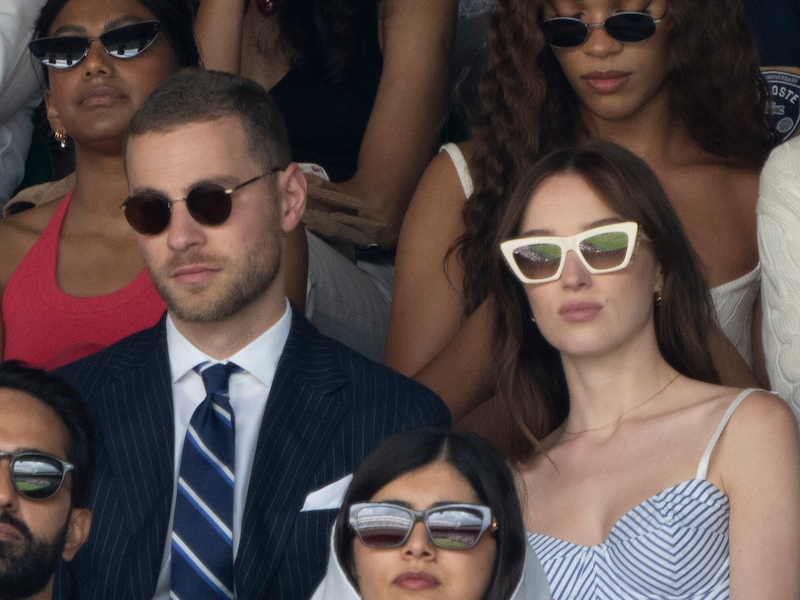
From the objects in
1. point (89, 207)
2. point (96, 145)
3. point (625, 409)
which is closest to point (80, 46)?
point (96, 145)

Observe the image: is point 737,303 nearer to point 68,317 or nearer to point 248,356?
point 248,356

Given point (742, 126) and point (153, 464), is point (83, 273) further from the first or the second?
point (742, 126)

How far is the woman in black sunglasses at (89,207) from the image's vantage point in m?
3.59

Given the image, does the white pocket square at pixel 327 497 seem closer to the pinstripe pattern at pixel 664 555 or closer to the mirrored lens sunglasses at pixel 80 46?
the pinstripe pattern at pixel 664 555

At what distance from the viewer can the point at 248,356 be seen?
305 cm

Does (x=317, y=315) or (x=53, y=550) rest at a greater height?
(x=53, y=550)

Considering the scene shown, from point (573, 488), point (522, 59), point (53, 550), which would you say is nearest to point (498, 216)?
point (522, 59)

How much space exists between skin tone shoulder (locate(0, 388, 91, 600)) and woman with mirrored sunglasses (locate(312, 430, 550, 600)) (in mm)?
506

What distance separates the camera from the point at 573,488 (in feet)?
9.86

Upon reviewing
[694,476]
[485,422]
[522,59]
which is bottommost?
[485,422]

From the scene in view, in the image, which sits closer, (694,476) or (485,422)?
(694,476)

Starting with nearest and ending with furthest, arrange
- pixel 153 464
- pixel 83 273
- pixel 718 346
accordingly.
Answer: pixel 153 464, pixel 718 346, pixel 83 273

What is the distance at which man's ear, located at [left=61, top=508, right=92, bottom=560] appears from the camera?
8.93ft

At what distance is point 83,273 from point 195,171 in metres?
0.82
